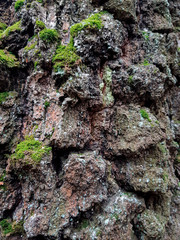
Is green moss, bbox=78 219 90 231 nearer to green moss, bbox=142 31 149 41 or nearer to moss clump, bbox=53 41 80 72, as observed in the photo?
moss clump, bbox=53 41 80 72

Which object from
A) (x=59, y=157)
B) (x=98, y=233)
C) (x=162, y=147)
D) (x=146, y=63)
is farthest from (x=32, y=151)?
(x=146, y=63)

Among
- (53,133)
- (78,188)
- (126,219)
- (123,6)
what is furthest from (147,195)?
(123,6)

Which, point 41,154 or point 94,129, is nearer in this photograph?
point 41,154

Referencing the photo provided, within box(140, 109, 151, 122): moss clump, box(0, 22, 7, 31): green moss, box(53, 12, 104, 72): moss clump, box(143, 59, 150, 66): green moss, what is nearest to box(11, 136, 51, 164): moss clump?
box(53, 12, 104, 72): moss clump

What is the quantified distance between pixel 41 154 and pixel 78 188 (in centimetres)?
99

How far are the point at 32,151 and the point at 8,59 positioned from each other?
8.47 feet

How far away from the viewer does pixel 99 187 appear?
3.11 metres

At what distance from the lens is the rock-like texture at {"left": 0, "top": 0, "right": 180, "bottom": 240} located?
2.96m

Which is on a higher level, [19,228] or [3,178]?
[3,178]

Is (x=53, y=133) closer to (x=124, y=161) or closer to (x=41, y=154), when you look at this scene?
(x=41, y=154)

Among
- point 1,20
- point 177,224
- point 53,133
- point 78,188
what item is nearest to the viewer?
point 78,188

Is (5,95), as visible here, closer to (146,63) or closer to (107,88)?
(107,88)

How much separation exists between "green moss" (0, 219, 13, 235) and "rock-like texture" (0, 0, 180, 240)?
→ 0.7 inches

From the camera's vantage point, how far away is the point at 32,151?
10.0ft
